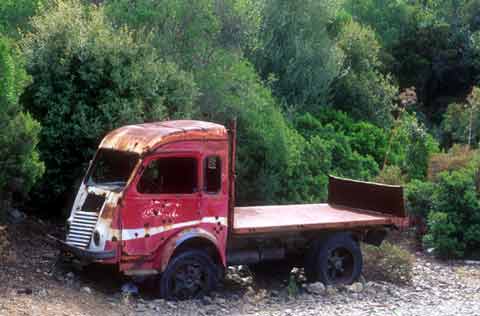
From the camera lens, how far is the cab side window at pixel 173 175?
1134 centimetres

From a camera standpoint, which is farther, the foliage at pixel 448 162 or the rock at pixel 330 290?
the foliage at pixel 448 162

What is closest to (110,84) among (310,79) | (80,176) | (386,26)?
(80,176)

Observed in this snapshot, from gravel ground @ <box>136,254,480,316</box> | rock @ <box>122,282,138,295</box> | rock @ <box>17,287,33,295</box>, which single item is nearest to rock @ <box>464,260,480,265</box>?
gravel ground @ <box>136,254,480,316</box>

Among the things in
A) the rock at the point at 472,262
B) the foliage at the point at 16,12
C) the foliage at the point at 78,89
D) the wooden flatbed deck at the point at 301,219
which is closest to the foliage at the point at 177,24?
the foliage at the point at 16,12

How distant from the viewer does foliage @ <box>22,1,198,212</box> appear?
13617mm

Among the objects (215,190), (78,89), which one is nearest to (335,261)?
(215,190)

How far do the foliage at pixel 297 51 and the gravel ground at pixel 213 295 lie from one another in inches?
375

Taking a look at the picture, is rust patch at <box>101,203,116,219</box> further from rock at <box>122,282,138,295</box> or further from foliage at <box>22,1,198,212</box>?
foliage at <box>22,1,198,212</box>

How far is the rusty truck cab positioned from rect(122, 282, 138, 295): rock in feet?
1.79

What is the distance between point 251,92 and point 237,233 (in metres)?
5.65

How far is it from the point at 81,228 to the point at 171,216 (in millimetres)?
A: 1294

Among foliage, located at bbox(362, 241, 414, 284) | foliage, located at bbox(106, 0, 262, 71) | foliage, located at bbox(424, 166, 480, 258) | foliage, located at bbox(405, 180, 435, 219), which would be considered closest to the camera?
foliage, located at bbox(362, 241, 414, 284)

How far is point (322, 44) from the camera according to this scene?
23.2 m

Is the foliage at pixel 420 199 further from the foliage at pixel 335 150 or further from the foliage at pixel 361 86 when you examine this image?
the foliage at pixel 361 86
